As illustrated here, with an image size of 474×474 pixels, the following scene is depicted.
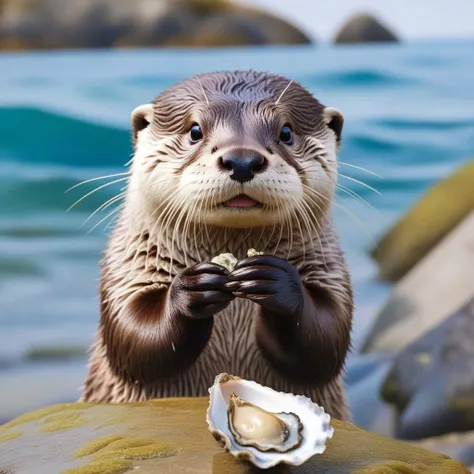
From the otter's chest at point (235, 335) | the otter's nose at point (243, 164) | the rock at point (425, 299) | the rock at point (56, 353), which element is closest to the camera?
the otter's nose at point (243, 164)

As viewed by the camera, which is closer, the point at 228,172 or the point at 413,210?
the point at 228,172

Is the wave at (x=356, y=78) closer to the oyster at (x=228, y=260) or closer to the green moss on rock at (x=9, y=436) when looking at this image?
the oyster at (x=228, y=260)

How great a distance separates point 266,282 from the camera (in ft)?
6.38

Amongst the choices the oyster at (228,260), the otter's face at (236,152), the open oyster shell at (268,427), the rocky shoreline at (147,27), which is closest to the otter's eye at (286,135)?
the otter's face at (236,152)

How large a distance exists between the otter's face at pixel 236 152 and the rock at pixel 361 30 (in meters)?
1.20

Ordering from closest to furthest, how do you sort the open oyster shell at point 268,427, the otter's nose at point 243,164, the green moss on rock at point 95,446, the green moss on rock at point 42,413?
the open oyster shell at point 268,427
the green moss on rock at point 95,446
the otter's nose at point 243,164
the green moss on rock at point 42,413

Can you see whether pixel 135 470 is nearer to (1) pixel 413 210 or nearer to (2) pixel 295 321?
(2) pixel 295 321

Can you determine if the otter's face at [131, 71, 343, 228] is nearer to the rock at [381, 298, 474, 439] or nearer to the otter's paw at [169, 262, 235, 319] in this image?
the otter's paw at [169, 262, 235, 319]

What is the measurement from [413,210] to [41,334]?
1.56 metres

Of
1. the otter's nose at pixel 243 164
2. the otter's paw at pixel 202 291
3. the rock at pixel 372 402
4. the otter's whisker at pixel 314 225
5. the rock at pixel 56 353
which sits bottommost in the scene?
the rock at pixel 372 402

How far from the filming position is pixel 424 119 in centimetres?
340

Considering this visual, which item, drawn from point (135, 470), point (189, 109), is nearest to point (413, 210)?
point (189, 109)

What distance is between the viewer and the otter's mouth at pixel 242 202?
79.0 inches

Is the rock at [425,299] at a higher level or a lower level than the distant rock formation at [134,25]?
lower
